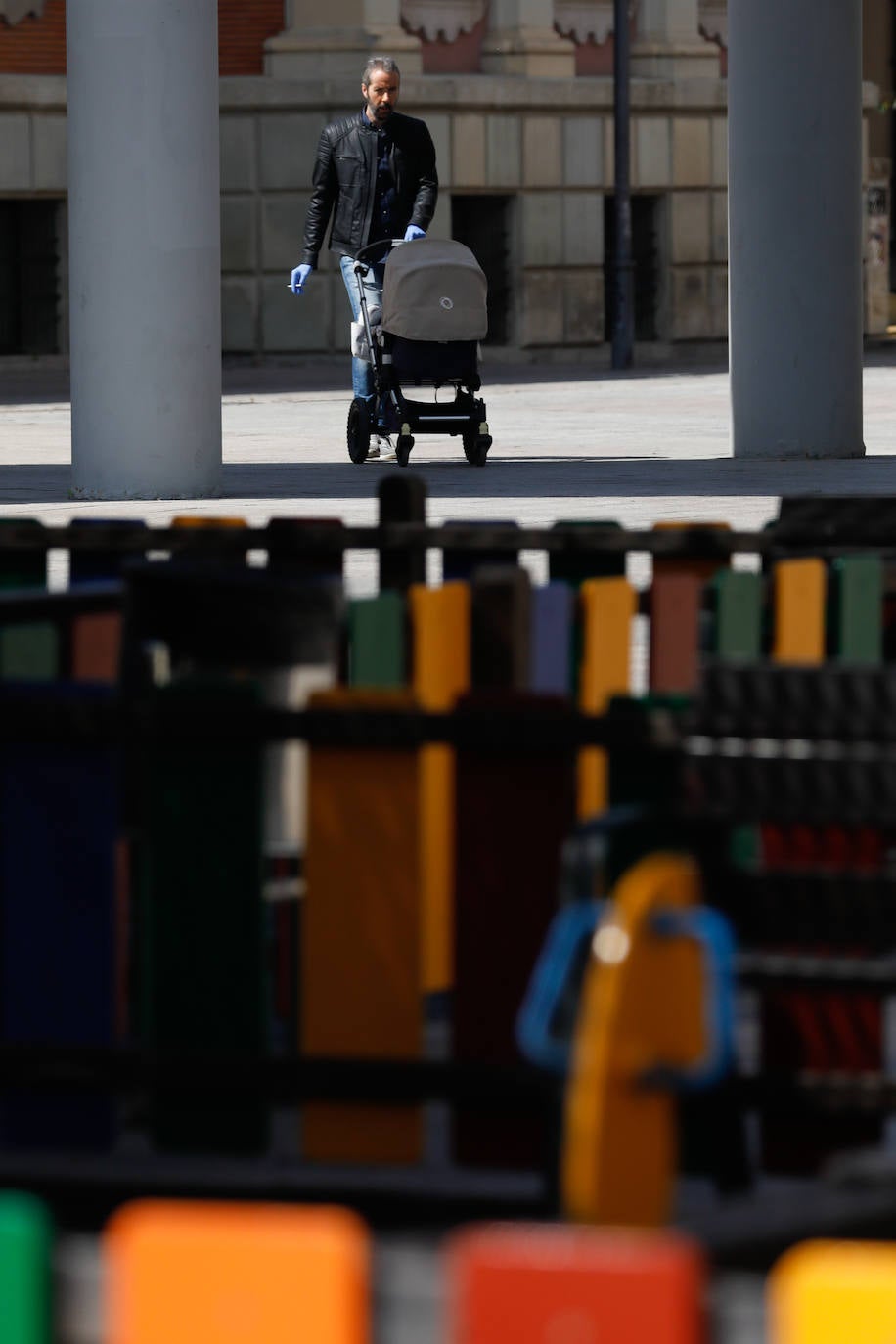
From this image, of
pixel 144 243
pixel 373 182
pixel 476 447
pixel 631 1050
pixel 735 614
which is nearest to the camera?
pixel 631 1050

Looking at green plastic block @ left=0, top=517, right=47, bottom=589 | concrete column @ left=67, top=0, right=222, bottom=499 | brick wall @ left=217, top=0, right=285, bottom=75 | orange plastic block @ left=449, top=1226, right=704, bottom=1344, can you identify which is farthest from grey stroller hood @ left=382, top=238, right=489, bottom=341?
brick wall @ left=217, top=0, right=285, bottom=75

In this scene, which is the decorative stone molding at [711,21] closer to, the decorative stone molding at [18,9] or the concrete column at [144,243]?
the decorative stone molding at [18,9]

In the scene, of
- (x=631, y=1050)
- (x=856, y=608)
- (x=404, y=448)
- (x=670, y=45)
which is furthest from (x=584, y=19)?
(x=631, y=1050)

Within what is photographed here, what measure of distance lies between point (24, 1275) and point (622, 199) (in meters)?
28.7

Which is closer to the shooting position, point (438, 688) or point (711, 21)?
point (438, 688)

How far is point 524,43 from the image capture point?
106ft

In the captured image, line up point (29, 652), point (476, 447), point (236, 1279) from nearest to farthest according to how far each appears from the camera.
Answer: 1. point (236, 1279)
2. point (29, 652)
3. point (476, 447)

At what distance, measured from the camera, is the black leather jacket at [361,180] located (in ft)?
53.8

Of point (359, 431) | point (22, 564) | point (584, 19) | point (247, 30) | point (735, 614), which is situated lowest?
point (735, 614)

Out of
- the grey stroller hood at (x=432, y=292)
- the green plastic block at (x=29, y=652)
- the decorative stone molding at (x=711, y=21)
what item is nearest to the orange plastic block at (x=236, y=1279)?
the green plastic block at (x=29, y=652)

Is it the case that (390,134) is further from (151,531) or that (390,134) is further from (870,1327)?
(870,1327)

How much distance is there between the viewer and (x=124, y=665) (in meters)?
4.43

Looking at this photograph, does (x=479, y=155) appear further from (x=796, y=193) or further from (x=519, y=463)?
(x=796, y=193)

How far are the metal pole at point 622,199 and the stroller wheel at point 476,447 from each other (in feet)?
46.5
